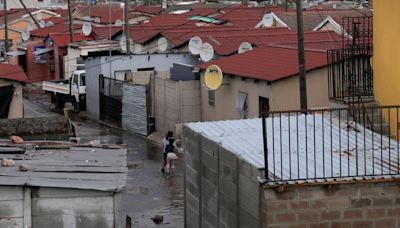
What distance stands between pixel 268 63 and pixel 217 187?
1418 centimetres

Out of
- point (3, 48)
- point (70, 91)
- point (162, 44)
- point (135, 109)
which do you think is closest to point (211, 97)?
point (135, 109)

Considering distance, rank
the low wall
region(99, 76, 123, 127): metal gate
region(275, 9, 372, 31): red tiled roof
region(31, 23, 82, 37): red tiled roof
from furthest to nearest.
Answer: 1. region(31, 23, 82, 37): red tiled roof
2. region(275, 9, 372, 31): red tiled roof
3. region(99, 76, 123, 127): metal gate
4. the low wall

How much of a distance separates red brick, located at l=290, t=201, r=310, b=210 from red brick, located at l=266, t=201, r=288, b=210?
0.09 m

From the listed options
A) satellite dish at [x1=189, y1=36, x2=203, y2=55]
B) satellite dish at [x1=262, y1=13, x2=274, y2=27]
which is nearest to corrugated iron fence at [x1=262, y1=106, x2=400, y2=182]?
satellite dish at [x1=189, y1=36, x2=203, y2=55]

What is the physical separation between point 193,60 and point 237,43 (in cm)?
200

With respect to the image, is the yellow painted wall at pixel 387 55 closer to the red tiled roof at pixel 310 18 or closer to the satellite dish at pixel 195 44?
the satellite dish at pixel 195 44

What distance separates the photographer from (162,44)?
41.0 metres

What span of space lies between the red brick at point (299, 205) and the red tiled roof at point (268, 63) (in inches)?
541

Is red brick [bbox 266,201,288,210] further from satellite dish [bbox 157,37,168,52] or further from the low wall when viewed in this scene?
satellite dish [bbox 157,37,168,52]

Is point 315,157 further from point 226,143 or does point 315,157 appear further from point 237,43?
point 237,43

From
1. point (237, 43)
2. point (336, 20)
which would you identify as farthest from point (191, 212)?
point (336, 20)

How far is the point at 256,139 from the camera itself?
13422 millimetres

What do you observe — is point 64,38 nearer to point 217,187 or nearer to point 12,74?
point 12,74

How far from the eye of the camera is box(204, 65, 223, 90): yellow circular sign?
2723 cm
